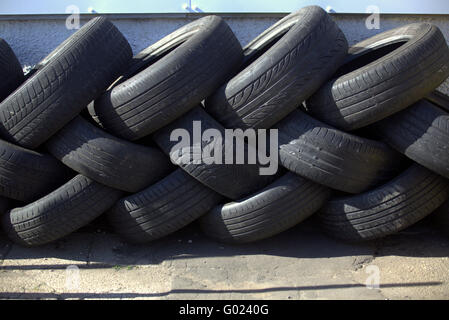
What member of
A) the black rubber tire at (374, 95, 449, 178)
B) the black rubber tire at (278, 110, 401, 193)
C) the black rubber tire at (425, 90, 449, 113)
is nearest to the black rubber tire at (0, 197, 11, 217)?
the black rubber tire at (278, 110, 401, 193)

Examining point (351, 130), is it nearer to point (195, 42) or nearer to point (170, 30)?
point (195, 42)

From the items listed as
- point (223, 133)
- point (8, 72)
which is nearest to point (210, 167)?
point (223, 133)

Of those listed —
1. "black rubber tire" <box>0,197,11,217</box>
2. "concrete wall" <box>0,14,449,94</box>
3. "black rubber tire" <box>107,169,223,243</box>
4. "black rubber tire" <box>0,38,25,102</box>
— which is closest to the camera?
"black rubber tire" <box>107,169,223,243</box>

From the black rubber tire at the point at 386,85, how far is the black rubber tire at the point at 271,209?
1.16ft

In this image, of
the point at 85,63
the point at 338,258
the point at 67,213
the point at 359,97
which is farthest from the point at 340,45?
the point at 67,213

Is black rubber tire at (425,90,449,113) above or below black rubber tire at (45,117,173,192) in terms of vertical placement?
above

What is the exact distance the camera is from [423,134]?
233 centimetres

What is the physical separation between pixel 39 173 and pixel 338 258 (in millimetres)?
1551

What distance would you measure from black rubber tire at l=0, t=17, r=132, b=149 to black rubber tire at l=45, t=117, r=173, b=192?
70 millimetres

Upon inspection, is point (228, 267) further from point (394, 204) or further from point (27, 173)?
point (27, 173)

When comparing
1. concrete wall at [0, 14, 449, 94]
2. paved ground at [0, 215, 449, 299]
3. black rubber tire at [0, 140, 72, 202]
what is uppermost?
concrete wall at [0, 14, 449, 94]

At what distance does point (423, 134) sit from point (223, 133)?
3.08 feet

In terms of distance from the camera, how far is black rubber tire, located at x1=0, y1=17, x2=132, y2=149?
2385 mm

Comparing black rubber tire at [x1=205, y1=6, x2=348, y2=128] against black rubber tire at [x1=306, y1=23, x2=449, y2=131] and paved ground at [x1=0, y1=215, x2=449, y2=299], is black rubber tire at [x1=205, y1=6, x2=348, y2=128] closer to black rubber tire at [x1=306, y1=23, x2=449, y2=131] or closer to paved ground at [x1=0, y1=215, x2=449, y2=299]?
black rubber tire at [x1=306, y1=23, x2=449, y2=131]
